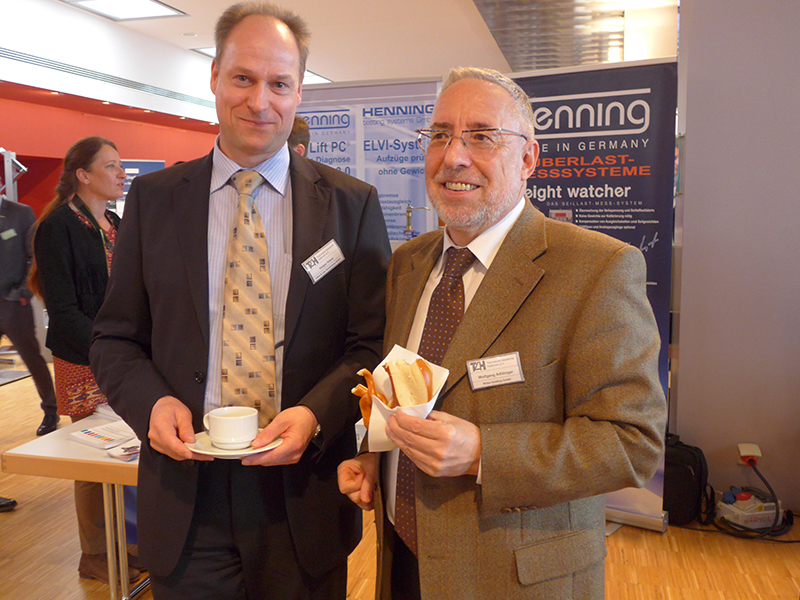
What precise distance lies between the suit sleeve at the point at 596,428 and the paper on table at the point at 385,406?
0.12 m

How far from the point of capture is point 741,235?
3547 mm

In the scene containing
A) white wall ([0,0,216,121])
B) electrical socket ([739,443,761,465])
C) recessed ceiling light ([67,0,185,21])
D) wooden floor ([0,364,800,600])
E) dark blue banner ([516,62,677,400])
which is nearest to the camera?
wooden floor ([0,364,800,600])

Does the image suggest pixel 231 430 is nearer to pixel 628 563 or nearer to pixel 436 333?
pixel 436 333

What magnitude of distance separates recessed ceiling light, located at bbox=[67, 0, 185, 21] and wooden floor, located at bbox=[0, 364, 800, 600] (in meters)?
6.51

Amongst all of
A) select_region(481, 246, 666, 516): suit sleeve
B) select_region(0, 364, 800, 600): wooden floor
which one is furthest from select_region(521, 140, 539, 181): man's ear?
select_region(0, 364, 800, 600): wooden floor

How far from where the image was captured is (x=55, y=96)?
8133 mm

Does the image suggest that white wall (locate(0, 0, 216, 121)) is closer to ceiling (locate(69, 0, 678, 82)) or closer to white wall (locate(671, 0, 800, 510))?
ceiling (locate(69, 0, 678, 82))

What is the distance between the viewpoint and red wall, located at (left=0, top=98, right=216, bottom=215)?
8273 mm

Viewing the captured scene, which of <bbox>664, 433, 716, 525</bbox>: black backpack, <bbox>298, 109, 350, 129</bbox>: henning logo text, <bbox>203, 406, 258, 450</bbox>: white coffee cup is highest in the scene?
<bbox>298, 109, 350, 129</bbox>: henning logo text

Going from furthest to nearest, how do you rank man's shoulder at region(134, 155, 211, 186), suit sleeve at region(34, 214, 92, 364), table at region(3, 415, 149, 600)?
suit sleeve at region(34, 214, 92, 364)
table at region(3, 415, 149, 600)
man's shoulder at region(134, 155, 211, 186)

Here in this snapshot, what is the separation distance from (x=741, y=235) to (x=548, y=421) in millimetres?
2965

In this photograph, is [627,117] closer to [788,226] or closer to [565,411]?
[788,226]

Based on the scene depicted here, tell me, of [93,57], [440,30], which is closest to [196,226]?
[440,30]

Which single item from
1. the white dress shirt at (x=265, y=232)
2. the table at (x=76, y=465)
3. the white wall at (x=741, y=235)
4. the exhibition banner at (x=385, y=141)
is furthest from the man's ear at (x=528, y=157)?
the exhibition banner at (x=385, y=141)
